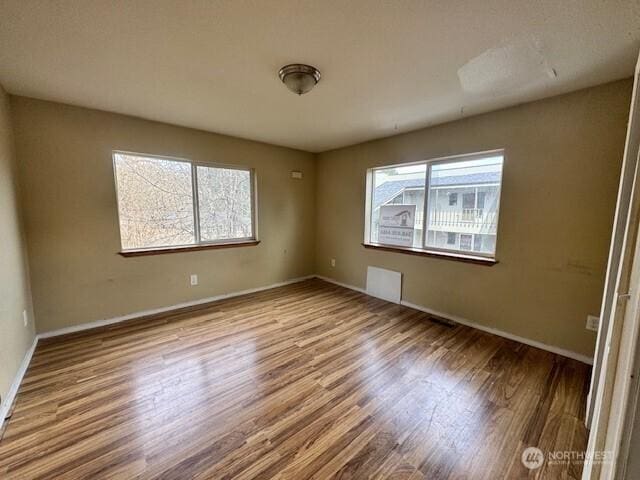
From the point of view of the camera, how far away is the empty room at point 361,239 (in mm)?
1331

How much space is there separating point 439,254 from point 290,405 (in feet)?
7.54

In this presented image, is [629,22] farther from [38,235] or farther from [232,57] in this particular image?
[38,235]

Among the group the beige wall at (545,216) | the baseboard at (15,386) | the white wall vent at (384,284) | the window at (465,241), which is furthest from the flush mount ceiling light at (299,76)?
the baseboard at (15,386)

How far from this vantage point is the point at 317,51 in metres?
1.64

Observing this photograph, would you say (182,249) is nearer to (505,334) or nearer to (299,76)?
(299,76)

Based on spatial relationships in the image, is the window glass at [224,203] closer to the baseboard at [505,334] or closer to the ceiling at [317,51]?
the ceiling at [317,51]

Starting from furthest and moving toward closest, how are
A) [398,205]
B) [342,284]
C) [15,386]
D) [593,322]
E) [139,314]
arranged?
1. [342,284]
2. [398,205]
3. [139,314]
4. [593,322]
5. [15,386]

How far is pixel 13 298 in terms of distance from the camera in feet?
6.31

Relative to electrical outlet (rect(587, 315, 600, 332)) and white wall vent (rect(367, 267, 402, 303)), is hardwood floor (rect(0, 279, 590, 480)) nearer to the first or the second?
electrical outlet (rect(587, 315, 600, 332))

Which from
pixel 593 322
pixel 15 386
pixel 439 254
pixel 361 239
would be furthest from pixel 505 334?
pixel 15 386

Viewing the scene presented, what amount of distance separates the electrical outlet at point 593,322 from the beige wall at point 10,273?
4.28m

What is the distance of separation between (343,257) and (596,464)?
3.67 meters

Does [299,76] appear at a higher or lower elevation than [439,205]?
higher

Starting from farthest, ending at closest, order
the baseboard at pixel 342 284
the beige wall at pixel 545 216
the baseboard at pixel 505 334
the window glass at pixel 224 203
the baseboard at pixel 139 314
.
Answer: the baseboard at pixel 342 284, the window glass at pixel 224 203, the baseboard at pixel 139 314, the baseboard at pixel 505 334, the beige wall at pixel 545 216
